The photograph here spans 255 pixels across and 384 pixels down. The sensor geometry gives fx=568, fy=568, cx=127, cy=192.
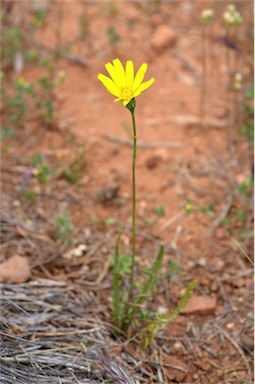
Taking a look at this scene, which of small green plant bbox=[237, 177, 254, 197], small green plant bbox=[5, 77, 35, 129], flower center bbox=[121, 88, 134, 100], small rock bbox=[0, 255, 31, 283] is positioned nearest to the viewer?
flower center bbox=[121, 88, 134, 100]

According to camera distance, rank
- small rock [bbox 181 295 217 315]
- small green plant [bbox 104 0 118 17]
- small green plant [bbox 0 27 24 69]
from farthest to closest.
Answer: small green plant [bbox 104 0 118 17], small green plant [bbox 0 27 24 69], small rock [bbox 181 295 217 315]

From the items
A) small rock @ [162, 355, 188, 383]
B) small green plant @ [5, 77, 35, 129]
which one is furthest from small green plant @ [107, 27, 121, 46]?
small rock @ [162, 355, 188, 383]

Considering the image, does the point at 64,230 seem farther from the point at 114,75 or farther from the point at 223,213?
the point at 114,75

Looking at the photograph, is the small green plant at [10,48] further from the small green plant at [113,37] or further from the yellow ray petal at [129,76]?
the yellow ray petal at [129,76]

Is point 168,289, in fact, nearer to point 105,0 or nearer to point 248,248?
point 248,248

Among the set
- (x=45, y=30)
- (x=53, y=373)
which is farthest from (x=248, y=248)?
(x=45, y=30)

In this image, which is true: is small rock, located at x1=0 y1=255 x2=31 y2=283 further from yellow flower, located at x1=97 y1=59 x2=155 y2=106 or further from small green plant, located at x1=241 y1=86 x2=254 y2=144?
small green plant, located at x1=241 y1=86 x2=254 y2=144

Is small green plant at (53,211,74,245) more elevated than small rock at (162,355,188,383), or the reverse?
small green plant at (53,211,74,245)
